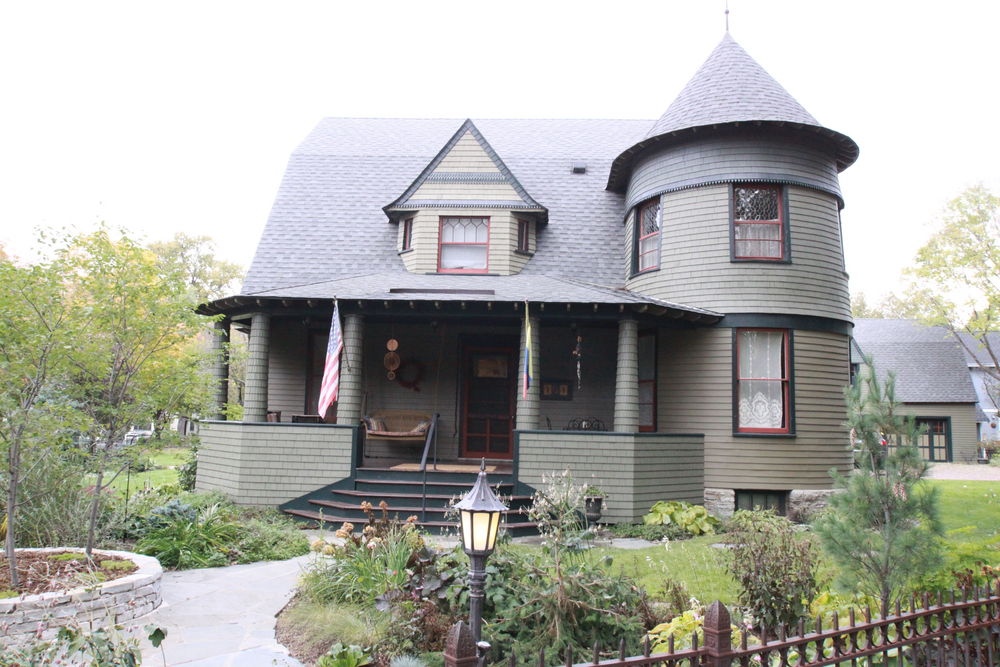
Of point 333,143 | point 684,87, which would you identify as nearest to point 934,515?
point 684,87

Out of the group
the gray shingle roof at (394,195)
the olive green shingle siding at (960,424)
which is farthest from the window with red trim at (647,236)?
the olive green shingle siding at (960,424)

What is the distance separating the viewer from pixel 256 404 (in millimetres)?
11414

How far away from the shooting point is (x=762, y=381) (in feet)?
38.0

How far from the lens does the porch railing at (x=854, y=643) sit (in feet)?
8.20

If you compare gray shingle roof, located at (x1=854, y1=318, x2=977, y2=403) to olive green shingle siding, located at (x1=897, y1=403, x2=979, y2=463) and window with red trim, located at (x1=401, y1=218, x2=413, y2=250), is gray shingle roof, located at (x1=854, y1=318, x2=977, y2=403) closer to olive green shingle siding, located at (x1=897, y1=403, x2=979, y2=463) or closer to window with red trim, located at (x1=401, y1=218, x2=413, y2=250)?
olive green shingle siding, located at (x1=897, y1=403, x2=979, y2=463)

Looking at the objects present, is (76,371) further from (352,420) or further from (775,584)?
(775,584)

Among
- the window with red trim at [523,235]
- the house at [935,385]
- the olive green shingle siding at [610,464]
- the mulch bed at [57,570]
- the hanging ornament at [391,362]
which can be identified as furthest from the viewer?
the house at [935,385]

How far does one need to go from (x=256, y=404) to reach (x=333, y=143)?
334 inches

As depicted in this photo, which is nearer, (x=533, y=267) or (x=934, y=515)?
(x=934, y=515)

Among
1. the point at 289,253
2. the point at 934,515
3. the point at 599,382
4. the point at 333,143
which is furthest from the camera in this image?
the point at 333,143

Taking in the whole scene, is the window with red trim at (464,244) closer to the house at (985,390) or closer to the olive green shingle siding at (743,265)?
the olive green shingle siding at (743,265)

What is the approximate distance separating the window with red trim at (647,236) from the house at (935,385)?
20.2 meters

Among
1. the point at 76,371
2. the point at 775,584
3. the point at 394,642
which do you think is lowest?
the point at 394,642

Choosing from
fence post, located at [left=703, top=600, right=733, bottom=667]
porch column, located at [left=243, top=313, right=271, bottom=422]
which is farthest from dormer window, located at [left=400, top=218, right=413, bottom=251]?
fence post, located at [left=703, top=600, right=733, bottom=667]
